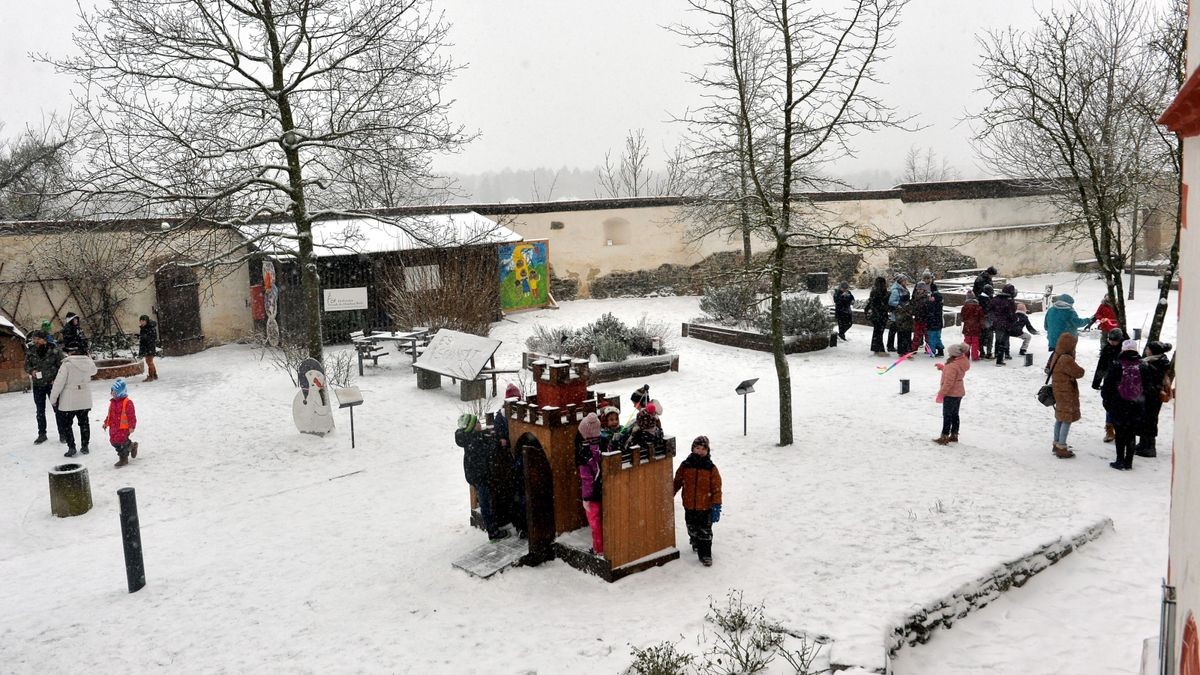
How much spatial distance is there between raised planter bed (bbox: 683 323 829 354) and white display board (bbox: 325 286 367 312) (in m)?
7.39

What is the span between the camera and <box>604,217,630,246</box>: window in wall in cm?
2803

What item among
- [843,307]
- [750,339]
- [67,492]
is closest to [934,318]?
A: [843,307]

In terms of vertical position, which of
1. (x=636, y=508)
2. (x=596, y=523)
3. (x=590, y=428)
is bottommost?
(x=596, y=523)

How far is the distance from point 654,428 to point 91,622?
4.91 m

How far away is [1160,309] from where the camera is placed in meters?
13.2

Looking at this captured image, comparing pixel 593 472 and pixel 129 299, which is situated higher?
pixel 129 299

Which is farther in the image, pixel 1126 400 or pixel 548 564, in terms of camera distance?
pixel 1126 400

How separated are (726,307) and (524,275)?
24.0ft

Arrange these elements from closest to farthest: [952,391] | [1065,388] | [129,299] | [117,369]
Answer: [1065,388] < [952,391] < [117,369] < [129,299]

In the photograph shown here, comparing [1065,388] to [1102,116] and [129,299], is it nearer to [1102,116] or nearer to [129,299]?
[1102,116]

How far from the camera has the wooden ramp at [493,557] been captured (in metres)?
7.77

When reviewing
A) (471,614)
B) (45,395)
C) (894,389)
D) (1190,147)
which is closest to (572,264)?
(894,389)

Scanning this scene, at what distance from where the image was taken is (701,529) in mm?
7797

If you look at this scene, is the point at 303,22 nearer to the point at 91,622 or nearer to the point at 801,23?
the point at 801,23
